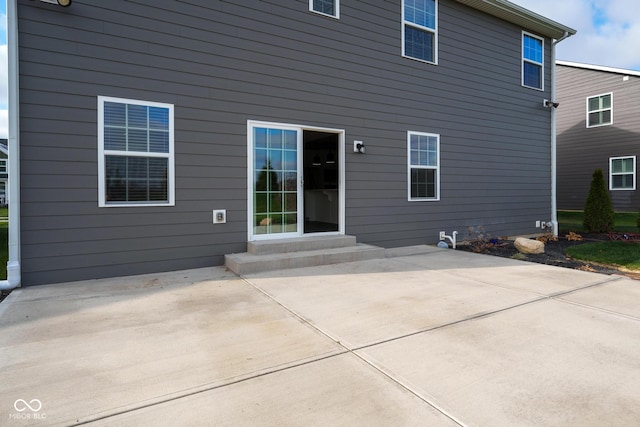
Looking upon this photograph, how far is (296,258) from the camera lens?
4.61 meters

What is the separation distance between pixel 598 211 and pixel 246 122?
848 centimetres

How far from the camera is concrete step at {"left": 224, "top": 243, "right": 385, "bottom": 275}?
170 inches

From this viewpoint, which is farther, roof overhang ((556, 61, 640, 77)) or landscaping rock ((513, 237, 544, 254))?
roof overhang ((556, 61, 640, 77))

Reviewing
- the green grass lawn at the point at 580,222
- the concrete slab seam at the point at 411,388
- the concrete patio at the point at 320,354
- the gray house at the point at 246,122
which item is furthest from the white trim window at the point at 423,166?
the concrete slab seam at the point at 411,388

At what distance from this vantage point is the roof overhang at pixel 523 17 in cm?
693

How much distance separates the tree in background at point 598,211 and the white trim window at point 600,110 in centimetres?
551

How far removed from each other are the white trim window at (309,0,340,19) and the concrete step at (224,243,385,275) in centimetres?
364

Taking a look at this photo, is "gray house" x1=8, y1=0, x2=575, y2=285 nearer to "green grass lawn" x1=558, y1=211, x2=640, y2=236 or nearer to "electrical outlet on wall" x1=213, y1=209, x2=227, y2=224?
"electrical outlet on wall" x1=213, y1=209, x2=227, y2=224

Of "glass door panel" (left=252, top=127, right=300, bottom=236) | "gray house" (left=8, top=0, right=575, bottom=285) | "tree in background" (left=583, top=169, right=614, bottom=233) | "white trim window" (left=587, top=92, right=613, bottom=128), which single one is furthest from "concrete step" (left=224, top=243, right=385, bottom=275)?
"white trim window" (left=587, top=92, right=613, bottom=128)

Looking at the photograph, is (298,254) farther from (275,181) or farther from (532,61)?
(532,61)

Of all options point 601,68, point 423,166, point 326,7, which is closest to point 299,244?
point 423,166

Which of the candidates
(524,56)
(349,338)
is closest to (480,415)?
(349,338)

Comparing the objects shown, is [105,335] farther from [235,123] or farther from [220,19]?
[220,19]

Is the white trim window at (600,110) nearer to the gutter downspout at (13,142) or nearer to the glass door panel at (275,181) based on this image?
the glass door panel at (275,181)
